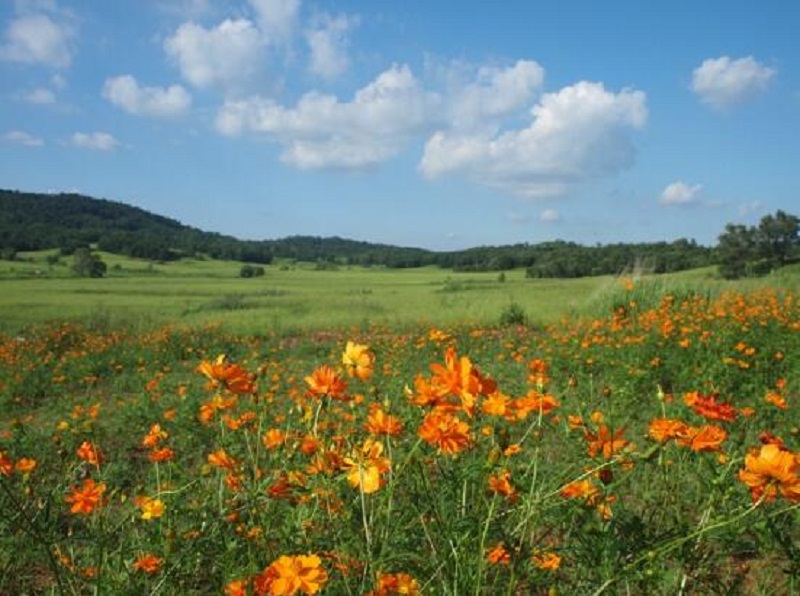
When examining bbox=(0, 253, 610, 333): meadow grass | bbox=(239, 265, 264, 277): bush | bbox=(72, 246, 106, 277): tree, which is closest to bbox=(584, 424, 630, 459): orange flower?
bbox=(0, 253, 610, 333): meadow grass

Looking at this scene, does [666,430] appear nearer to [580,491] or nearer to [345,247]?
[580,491]

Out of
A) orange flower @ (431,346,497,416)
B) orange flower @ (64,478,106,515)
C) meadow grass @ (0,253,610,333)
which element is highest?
orange flower @ (431,346,497,416)

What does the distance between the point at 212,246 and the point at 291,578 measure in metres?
61.0

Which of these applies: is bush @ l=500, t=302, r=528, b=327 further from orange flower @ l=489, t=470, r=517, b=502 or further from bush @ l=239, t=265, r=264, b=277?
→ bush @ l=239, t=265, r=264, b=277

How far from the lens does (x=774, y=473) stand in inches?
38.6

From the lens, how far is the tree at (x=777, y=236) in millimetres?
18484

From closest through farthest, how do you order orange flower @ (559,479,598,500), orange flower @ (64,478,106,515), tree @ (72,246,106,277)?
1. orange flower @ (559,479,598,500)
2. orange flower @ (64,478,106,515)
3. tree @ (72,246,106,277)

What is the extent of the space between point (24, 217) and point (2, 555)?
67.2 m

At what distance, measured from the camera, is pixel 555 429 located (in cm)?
433

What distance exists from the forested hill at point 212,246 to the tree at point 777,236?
4.99 feet

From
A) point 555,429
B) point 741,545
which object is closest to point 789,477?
point 741,545

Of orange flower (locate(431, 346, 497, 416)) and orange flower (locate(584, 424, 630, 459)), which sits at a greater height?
orange flower (locate(431, 346, 497, 416))

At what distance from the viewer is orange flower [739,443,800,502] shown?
38.5 inches

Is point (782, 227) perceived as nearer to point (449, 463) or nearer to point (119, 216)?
point (449, 463)
